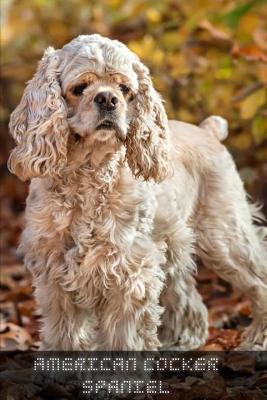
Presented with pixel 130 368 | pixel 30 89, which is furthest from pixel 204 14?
pixel 130 368

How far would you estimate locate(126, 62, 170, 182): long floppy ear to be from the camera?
16.8 feet

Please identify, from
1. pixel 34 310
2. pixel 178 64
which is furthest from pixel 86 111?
pixel 178 64

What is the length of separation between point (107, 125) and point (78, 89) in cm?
26

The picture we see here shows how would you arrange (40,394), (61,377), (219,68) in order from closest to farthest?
(40,394) → (61,377) → (219,68)

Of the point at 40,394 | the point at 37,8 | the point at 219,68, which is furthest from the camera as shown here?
the point at 37,8

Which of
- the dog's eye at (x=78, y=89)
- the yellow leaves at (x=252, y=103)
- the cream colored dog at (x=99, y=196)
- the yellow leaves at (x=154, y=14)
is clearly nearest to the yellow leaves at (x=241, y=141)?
the yellow leaves at (x=154, y=14)

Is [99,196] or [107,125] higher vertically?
[107,125]

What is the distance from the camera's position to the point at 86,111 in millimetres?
4773

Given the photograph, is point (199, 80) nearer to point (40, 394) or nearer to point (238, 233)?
point (238, 233)

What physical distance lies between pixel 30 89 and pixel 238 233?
1617 mm

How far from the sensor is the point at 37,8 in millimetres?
10102

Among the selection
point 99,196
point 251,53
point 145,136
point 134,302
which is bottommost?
point 134,302

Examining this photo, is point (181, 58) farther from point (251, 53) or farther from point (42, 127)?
point (42, 127)

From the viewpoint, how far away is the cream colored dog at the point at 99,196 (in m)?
4.87
